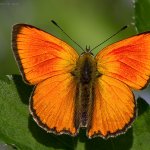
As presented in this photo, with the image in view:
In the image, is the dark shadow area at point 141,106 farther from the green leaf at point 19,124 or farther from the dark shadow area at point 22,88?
the dark shadow area at point 22,88

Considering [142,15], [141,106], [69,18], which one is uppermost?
[142,15]

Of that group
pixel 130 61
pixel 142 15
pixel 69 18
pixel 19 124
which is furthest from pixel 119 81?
pixel 69 18

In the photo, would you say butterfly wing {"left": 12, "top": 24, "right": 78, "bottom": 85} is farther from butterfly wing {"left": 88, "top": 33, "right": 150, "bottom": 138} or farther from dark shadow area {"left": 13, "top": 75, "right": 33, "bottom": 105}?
butterfly wing {"left": 88, "top": 33, "right": 150, "bottom": 138}

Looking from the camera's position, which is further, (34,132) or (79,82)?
(79,82)

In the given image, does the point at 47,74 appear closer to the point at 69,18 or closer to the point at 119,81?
the point at 119,81

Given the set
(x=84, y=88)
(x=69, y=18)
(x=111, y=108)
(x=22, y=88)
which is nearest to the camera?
(x=22, y=88)

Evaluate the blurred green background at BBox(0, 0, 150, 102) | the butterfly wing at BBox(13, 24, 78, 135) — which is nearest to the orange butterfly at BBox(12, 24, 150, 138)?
the butterfly wing at BBox(13, 24, 78, 135)

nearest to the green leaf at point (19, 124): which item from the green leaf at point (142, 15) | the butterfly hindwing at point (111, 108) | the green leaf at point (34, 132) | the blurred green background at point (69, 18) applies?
the green leaf at point (34, 132)
